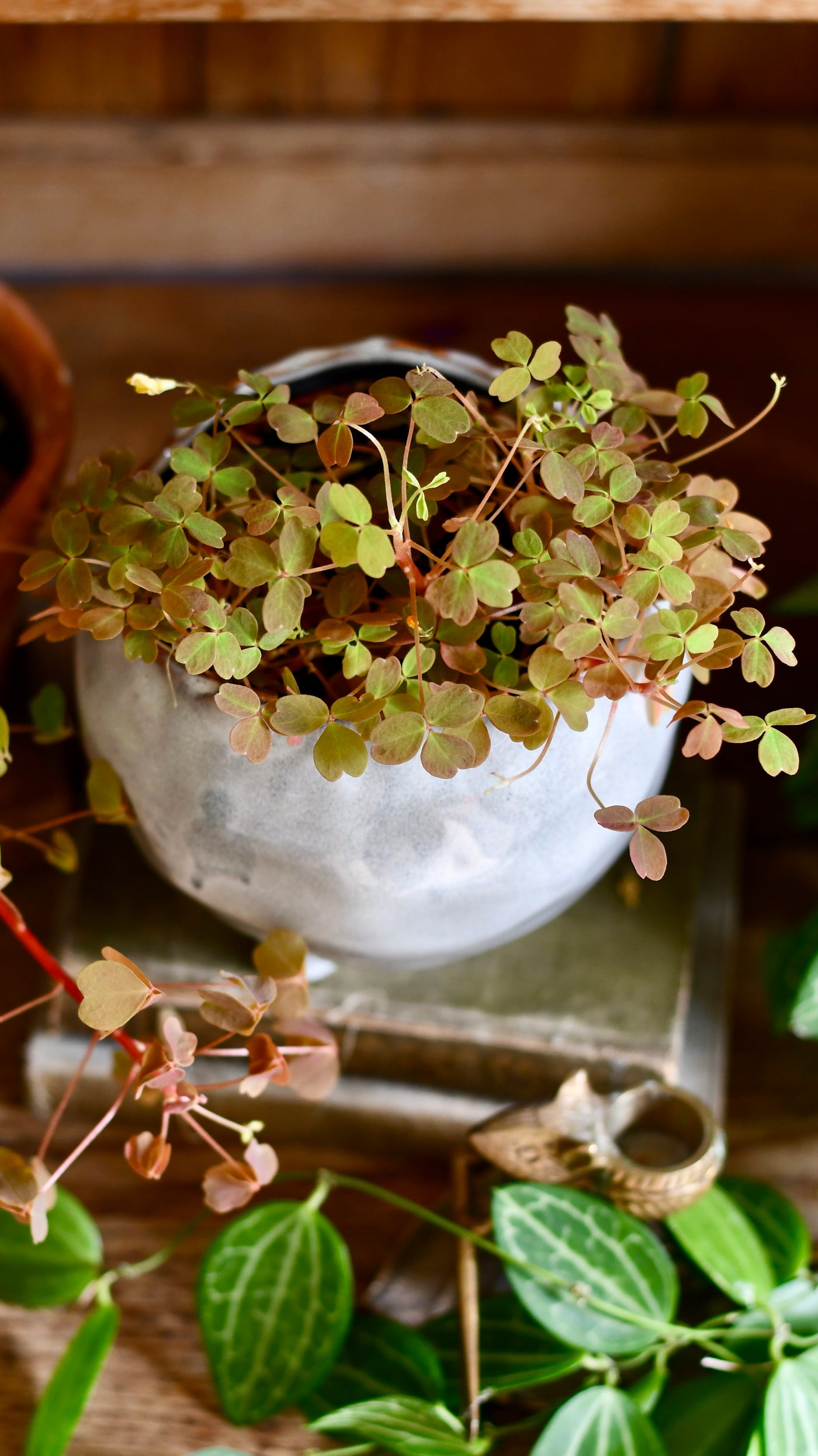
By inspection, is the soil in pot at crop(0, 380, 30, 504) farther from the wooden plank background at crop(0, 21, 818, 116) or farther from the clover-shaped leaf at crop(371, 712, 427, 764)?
the clover-shaped leaf at crop(371, 712, 427, 764)

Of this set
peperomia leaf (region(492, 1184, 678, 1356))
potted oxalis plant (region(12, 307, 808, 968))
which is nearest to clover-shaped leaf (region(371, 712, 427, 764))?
potted oxalis plant (region(12, 307, 808, 968))

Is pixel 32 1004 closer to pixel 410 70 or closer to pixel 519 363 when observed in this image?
pixel 519 363

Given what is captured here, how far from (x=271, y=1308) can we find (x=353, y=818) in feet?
0.85

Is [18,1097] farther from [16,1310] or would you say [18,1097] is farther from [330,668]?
[330,668]

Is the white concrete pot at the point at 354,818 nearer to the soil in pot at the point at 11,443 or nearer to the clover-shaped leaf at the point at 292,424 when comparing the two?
the clover-shaped leaf at the point at 292,424

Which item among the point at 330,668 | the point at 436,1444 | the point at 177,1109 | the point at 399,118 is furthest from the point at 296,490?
the point at 399,118

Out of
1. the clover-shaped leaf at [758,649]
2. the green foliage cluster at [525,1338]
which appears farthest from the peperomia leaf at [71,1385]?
the clover-shaped leaf at [758,649]

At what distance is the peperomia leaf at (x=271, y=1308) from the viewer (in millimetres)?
569

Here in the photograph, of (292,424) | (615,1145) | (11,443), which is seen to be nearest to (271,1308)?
(615,1145)

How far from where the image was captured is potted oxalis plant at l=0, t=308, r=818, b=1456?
0.44 meters

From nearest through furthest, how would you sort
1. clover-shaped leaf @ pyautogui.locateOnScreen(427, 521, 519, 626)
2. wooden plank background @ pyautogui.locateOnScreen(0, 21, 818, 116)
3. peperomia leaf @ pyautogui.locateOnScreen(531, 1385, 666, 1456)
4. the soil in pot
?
clover-shaped leaf @ pyautogui.locateOnScreen(427, 521, 519, 626)
peperomia leaf @ pyautogui.locateOnScreen(531, 1385, 666, 1456)
the soil in pot
wooden plank background @ pyautogui.locateOnScreen(0, 21, 818, 116)

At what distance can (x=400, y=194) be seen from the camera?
97 centimetres

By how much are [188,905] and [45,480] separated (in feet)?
0.77

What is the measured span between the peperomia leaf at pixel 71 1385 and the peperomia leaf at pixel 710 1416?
256 mm
